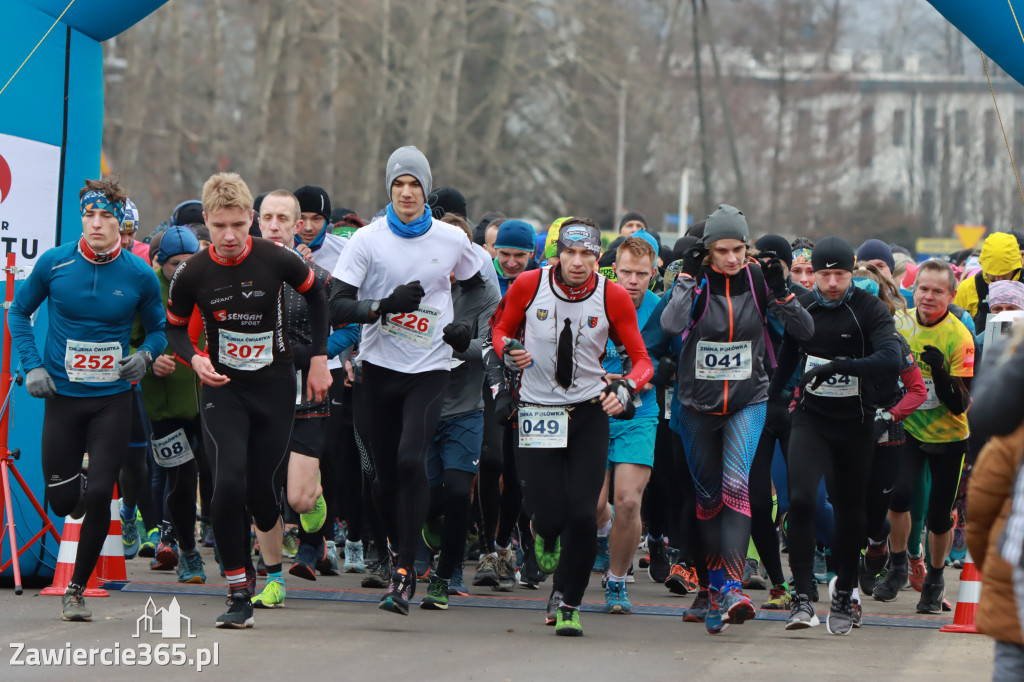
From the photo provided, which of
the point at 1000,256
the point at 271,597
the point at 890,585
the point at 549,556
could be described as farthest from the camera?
the point at 1000,256

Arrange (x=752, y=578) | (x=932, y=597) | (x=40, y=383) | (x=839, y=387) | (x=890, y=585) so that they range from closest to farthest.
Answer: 1. (x=40, y=383)
2. (x=839, y=387)
3. (x=932, y=597)
4. (x=890, y=585)
5. (x=752, y=578)

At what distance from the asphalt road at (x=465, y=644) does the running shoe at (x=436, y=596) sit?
71mm

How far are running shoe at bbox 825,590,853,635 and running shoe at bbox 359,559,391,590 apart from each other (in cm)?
272

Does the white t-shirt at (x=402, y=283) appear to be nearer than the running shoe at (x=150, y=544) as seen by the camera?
Yes

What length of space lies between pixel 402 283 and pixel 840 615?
2842mm

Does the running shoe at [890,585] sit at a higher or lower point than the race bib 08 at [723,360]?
lower

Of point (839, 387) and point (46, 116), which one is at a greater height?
point (46, 116)

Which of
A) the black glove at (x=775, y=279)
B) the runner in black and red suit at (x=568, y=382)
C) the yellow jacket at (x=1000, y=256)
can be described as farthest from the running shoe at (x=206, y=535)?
the yellow jacket at (x=1000, y=256)

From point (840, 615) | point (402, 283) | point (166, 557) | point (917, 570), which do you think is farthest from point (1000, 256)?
point (166, 557)

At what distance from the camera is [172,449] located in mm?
9336

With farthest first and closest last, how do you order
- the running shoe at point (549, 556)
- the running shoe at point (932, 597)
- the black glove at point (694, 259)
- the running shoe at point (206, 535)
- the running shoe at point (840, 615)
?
the running shoe at point (206, 535)
the running shoe at point (932, 597)
the running shoe at point (549, 556)
the running shoe at point (840, 615)
the black glove at point (694, 259)

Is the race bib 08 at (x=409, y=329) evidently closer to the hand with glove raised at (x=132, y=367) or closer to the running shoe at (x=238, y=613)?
the hand with glove raised at (x=132, y=367)

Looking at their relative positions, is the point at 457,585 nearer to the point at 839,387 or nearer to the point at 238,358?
the point at 238,358

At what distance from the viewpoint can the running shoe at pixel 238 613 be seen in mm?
7523
